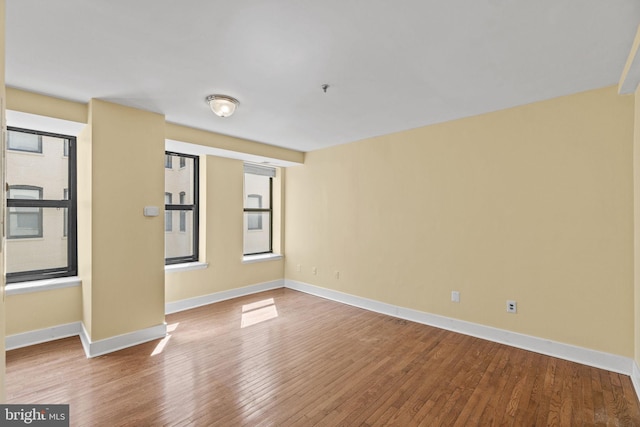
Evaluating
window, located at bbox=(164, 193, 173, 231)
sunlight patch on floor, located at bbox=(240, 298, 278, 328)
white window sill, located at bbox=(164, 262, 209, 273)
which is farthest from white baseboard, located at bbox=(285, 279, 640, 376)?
window, located at bbox=(164, 193, 173, 231)

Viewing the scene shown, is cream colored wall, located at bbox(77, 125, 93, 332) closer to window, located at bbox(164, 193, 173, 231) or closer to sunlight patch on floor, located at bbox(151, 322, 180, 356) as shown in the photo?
sunlight patch on floor, located at bbox(151, 322, 180, 356)

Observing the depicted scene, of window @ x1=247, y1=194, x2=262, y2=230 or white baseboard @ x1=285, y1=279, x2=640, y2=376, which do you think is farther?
window @ x1=247, y1=194, x2=262, y2=230

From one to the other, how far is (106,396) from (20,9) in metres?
2.57

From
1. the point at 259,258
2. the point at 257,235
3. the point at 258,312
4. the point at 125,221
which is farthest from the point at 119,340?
the point at 257,235

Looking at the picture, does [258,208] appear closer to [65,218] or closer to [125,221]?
[125,221]

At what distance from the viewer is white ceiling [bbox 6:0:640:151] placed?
1.64 m

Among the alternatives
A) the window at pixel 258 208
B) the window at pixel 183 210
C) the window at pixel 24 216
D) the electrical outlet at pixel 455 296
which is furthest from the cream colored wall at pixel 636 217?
the window at pixel 24 216

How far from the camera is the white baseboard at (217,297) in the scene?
4.18 meters

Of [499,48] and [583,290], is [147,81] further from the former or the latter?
[583,290]

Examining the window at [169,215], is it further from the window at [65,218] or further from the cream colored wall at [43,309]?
the cream colored wall at [43,309]

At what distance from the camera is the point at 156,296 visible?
332cm

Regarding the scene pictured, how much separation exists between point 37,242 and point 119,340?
153 cm

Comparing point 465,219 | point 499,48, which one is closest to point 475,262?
point 465,219

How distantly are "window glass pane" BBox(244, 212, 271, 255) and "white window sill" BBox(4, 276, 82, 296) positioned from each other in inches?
98.7
